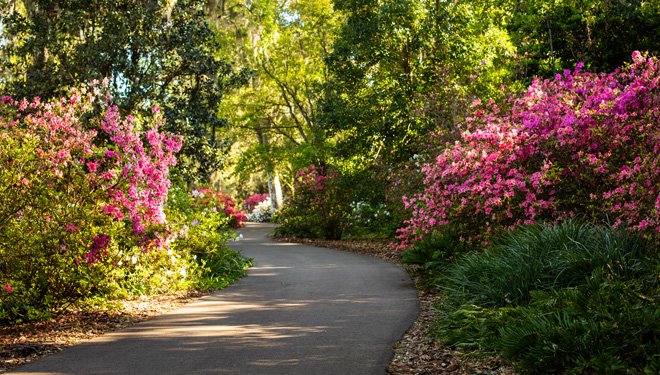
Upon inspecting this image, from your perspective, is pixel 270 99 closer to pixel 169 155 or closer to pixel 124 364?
pixel 169 155

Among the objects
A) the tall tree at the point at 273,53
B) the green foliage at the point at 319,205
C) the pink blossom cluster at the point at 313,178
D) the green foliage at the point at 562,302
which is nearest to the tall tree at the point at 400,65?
the green foliage at the point at 319,205

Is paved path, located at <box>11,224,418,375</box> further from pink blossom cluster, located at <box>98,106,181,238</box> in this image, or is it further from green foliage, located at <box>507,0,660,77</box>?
green foliage, located at <box>507,0,660,77</box>

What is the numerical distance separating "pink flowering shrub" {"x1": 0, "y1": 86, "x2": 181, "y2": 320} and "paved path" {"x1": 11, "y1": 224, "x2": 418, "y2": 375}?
1.33m

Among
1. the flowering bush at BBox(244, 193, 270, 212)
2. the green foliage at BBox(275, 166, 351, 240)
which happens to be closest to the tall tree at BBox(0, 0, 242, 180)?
the green foliage at BBox(275, 166, 351, 240)

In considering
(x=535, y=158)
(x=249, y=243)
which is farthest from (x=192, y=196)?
(x=249, y=243)

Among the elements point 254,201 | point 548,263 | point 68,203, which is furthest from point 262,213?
point 548,263

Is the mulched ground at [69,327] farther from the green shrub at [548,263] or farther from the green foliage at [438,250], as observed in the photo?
the green shrub at [548,263]

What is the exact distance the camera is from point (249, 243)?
2222 cm

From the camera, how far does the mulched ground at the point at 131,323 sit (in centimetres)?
587

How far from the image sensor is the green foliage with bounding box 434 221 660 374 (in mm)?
4836

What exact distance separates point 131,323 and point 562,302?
5629mm

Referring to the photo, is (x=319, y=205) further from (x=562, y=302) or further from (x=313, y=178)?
(x=562, y=302)

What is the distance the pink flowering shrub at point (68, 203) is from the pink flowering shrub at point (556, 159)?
14.6 ft

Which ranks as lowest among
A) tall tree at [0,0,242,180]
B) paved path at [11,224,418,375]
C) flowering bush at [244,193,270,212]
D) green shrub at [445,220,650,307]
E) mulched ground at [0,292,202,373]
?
paved path at [11,224,418,375]
